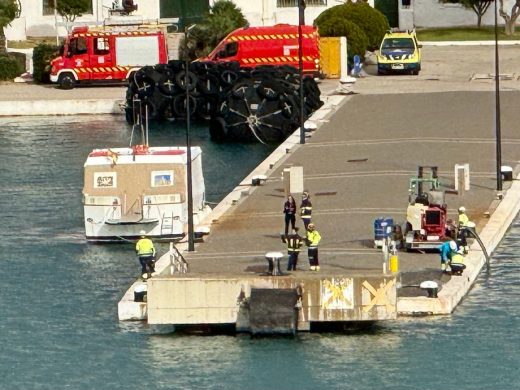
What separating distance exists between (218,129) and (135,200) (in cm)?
2172

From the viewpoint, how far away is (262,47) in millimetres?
83000

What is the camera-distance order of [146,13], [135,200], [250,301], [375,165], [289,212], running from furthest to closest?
1. [146,13]
2. [375,165]
3. [135,200]
4. [289,212]
5. [250,301]

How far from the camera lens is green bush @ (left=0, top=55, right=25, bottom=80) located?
88981 mm

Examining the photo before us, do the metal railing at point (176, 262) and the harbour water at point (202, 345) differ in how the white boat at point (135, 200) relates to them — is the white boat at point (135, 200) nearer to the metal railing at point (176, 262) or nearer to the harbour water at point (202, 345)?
the harbour water at point (202, 345)

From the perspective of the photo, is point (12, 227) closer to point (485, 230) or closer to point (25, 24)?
point (485, 230)

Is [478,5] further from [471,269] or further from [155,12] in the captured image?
[471,269]

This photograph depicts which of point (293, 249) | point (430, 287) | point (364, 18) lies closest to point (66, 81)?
point (364, 18)

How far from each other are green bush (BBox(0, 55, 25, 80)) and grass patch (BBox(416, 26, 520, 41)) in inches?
857

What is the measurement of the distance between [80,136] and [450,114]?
14676mm

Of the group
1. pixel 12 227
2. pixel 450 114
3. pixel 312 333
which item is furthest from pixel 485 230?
→ pixel 450 114

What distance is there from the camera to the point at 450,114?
231 feet

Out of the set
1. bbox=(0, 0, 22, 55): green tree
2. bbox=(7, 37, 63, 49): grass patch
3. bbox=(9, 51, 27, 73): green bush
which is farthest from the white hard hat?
bbox=(7, 37, 63, 49): grass patch

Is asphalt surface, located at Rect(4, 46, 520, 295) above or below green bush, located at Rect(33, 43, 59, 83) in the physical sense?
below

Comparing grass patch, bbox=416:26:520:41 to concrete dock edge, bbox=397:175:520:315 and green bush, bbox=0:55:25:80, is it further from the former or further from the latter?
concrete dock edge, bbox=397:175:520:315
